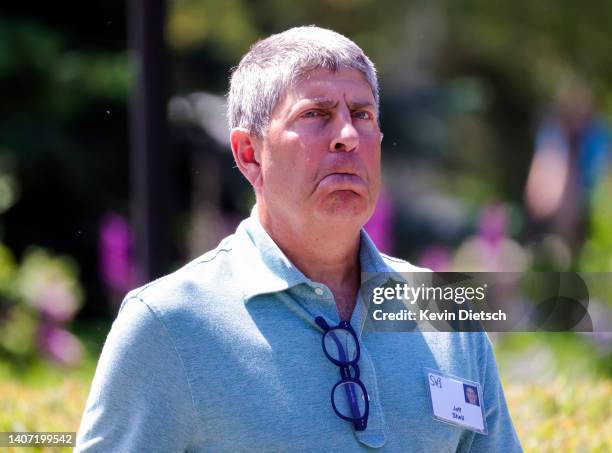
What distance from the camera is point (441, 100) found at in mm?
10172

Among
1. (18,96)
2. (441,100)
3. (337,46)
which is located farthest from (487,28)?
(337,46)

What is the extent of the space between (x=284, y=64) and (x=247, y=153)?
0.80 ft

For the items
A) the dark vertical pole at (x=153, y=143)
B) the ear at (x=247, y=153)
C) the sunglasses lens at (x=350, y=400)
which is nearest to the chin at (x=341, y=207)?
the ear at (x=247, y=153)

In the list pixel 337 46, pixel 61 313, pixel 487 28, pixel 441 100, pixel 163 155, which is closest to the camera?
pixel 337 46

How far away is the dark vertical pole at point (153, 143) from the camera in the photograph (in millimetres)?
4094

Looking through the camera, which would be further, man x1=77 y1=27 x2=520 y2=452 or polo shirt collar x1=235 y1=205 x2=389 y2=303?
polo shirt collar x1=235 y1=205 x2=389 y2=303

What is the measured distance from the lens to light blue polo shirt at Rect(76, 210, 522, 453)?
6.72 ft

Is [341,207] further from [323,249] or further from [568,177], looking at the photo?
[568,177]

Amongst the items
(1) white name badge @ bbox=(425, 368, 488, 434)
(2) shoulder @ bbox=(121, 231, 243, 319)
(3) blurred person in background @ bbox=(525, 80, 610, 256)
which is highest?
(2) shoulder @ bbox=(121, 231, 243, 319)

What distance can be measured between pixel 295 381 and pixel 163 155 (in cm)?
212

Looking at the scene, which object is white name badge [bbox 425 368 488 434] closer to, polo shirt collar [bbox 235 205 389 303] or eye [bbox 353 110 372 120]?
polo shirt collar [bbox 235 205 389 303]

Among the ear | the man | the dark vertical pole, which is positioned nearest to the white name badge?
the man

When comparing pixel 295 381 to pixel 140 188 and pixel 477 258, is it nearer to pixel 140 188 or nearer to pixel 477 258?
pixel 140 188

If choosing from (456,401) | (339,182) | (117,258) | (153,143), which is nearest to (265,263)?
(339,182)
